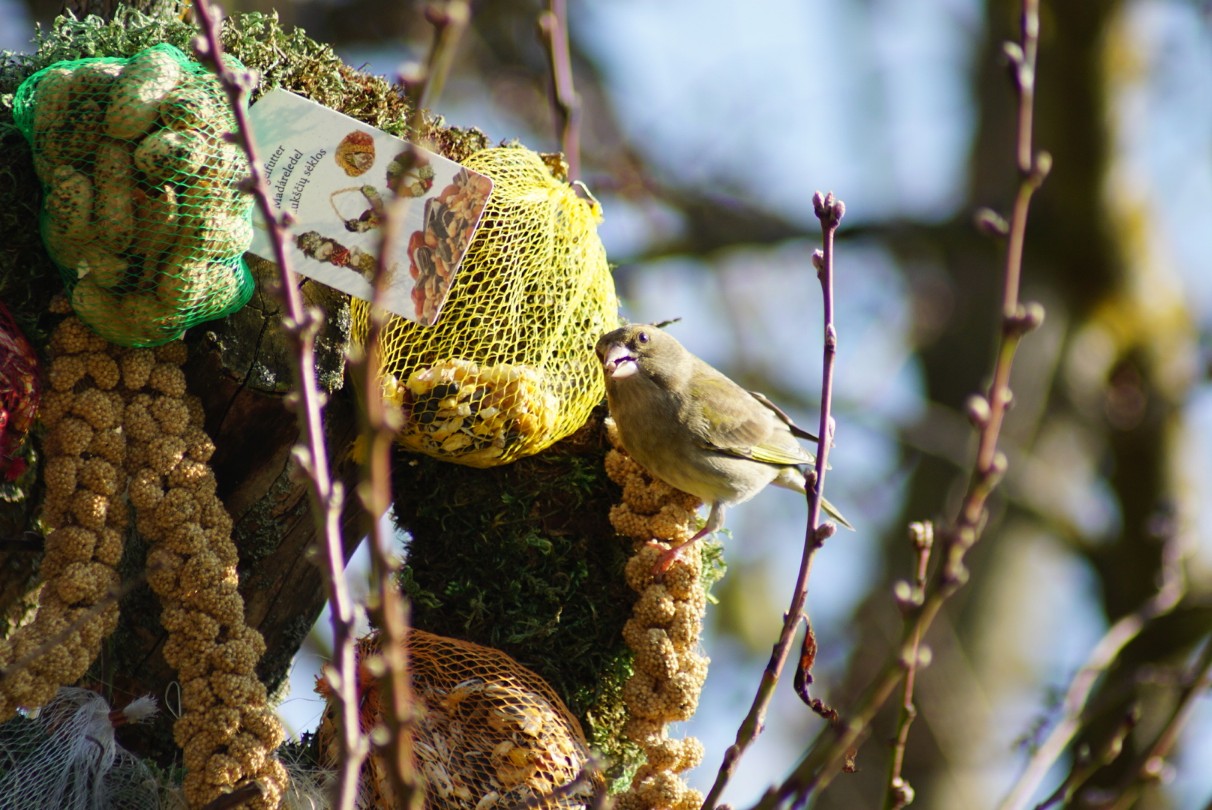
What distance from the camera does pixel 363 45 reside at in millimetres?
6359

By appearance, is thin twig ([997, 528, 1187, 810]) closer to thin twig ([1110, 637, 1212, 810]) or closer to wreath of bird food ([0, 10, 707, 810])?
thin twig ([1110, 637, 1212, 810])

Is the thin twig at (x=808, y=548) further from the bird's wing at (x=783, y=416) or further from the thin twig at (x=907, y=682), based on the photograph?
the bird's wing at (x=783, y=416)

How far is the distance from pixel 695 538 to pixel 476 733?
62 centimetres

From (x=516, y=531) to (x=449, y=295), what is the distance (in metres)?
0.50

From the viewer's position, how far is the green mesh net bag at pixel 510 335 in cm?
244

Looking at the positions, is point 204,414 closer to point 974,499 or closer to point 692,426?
point 692,426

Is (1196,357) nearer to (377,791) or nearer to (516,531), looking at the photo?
(516,531)

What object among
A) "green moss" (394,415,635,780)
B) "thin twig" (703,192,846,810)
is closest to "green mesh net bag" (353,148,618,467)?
"green moss" (394,415,635,780)

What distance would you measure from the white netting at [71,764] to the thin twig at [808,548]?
120cm

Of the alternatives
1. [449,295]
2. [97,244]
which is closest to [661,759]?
[449,295]

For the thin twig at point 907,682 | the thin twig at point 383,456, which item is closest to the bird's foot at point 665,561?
the thin twig at point 907,682

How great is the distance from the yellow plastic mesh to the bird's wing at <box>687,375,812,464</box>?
3.22ft

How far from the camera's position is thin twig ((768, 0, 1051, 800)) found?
115 cm

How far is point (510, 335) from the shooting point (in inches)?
101
